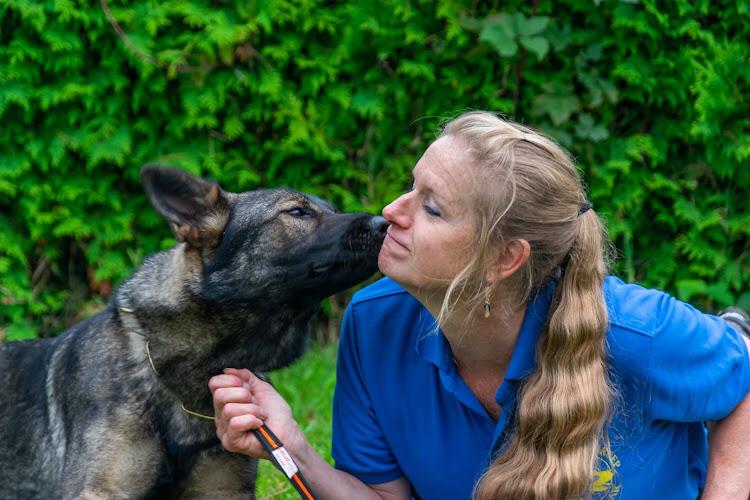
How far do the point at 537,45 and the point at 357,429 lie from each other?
269cm

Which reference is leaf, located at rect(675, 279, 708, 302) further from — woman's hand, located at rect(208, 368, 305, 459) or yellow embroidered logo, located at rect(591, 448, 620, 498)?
woman's hand, located at rect(208, 368, 305, 459)

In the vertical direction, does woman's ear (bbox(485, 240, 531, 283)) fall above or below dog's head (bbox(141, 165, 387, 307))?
above

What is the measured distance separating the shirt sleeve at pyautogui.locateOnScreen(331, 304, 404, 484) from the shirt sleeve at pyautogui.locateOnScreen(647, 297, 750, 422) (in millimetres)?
891

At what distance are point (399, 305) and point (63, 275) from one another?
2.96 m

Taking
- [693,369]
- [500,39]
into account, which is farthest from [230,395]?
[500,39]

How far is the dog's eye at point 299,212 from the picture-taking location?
10.8 feet

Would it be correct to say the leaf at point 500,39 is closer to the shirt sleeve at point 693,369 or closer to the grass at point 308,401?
the grass at point 308,401

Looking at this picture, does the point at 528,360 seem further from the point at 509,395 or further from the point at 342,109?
the point at 342,109

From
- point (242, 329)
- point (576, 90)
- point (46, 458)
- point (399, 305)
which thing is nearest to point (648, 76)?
point (576, 90)

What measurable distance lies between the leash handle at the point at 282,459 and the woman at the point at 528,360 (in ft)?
0.14

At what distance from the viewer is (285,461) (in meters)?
2.76

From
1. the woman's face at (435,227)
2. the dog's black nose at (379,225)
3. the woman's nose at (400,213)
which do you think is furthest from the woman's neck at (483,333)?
the dog's black nose at (379,225)

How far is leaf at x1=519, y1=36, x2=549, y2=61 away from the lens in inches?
202

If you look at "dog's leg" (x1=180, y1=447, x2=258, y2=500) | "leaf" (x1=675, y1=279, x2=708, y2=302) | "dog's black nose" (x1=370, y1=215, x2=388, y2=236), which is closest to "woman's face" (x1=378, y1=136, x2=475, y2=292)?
"dog's black nose" (x1=370, y1=215, x2=388, y2=236)
